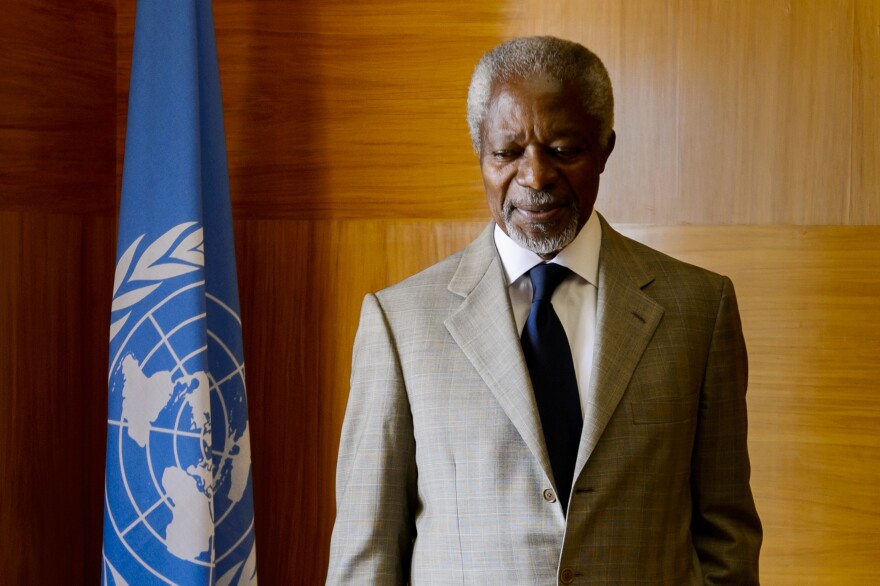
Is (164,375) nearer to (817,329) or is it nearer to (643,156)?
(643,156)

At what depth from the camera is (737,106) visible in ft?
8.00

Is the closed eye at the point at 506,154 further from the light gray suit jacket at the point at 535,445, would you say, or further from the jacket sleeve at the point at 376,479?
the jacket sleeve at the point at 376,479

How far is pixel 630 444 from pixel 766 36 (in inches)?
53.5

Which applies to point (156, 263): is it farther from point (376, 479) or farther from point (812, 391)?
point (812, 391)

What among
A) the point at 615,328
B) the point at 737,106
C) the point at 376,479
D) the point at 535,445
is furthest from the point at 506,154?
the point at 737,106

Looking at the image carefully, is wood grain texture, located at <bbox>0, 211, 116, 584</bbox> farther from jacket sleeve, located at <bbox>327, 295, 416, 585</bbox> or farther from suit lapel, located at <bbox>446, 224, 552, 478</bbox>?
suit lapel, located at <bbox>446, 224, 552, 478</bbox>

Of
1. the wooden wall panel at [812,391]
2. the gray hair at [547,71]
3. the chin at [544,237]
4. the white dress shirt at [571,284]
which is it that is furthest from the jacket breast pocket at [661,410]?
the wooden wall panel at [812,391]

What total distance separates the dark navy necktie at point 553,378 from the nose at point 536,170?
16 centimetres

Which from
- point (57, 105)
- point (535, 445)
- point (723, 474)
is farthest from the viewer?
point (57, 105)

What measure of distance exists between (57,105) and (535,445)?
71.5 inches

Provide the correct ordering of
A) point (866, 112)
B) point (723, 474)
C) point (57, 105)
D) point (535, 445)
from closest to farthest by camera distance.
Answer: point (535, 445) → point (723, 474) → point (866, 112) → point (57, 105)

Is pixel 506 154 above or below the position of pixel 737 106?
below

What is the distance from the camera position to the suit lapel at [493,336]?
4.93 feet

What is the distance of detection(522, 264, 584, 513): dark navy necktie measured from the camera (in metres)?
1.52
